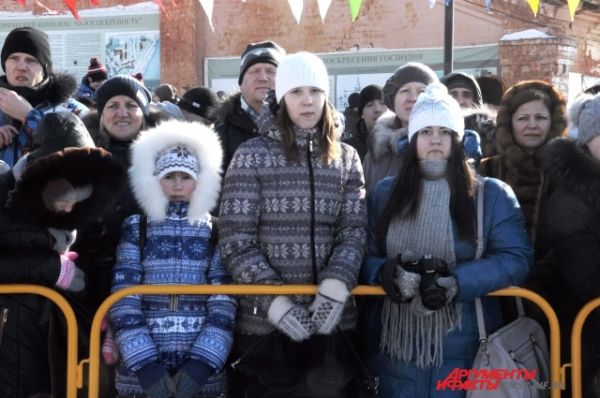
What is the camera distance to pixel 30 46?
17.4 feet

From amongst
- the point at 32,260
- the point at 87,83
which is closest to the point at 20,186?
the point at 32,260

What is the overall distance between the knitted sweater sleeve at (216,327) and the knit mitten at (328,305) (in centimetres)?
47

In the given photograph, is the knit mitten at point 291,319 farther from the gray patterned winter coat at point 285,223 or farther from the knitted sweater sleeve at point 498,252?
the knitted sweater sleeve at point 498,252

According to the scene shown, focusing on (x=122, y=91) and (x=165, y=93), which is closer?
(x=122, y=91)

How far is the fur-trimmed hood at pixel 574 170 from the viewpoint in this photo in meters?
3.93

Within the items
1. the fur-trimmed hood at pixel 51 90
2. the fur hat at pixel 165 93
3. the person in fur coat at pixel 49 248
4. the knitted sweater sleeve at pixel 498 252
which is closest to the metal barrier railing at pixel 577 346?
the knitted sweater sleeve at pixel 498 252

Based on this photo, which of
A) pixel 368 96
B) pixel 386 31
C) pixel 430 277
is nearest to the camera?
pixel 430 277

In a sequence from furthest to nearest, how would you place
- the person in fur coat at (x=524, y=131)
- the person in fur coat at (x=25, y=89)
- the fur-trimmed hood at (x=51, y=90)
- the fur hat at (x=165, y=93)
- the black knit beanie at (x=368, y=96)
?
the fur hat at (x=165, y=93) → the black knit beanie at (x=368, y=96) → the fur-trimmed hood at (x=51, y=90) → the person in fur coat at (x=25, y=89) → the person in fur coat at (x=524, y=131)

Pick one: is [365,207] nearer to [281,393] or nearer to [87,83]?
[281,393]

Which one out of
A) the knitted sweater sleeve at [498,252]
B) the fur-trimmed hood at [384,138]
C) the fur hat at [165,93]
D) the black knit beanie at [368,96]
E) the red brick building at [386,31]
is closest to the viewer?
the knitted sweater sleeve at [498,252]

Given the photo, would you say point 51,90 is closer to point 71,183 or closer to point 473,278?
point 71,183

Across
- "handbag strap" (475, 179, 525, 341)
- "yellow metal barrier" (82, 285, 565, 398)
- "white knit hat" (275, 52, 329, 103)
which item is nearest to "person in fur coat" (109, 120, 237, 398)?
"yellow metal barrier" (82, 285, 565, 398)

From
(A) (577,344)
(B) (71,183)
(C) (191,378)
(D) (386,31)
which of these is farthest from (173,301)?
(D) (386,31)

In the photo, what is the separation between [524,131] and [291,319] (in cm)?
193
